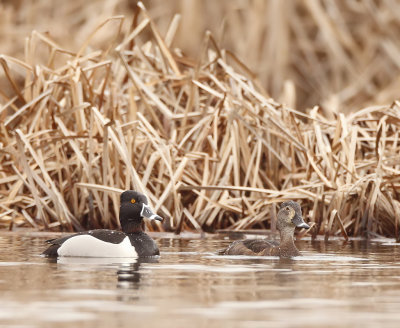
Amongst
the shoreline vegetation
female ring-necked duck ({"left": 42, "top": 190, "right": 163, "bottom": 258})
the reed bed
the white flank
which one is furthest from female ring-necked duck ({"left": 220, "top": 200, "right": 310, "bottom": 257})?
the reed bed

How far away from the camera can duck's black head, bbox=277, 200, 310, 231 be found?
9.45 meters

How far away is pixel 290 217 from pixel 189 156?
2.46 meters

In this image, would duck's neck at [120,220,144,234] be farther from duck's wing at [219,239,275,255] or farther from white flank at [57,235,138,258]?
duck's wing at [219,239,275,255]

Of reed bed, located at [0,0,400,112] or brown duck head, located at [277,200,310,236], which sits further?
reed bed, located at [0,0,400,112]

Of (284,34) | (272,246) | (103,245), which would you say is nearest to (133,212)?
(103,245)

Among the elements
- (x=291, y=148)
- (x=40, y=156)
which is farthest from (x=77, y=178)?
(x=291, y=148)

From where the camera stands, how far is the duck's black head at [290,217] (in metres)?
9.45

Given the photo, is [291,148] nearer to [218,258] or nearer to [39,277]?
[218,258]

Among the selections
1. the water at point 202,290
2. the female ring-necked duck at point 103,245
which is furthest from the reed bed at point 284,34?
the female ring-necked duck at point 103,245

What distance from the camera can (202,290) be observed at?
676 cm

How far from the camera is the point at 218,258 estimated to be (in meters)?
8.94

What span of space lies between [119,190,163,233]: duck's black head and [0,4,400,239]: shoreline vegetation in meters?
1.18

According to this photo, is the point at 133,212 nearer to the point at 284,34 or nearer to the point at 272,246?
the point at 272,246

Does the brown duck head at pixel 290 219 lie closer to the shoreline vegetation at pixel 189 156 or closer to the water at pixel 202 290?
the water at pixel 202 290
